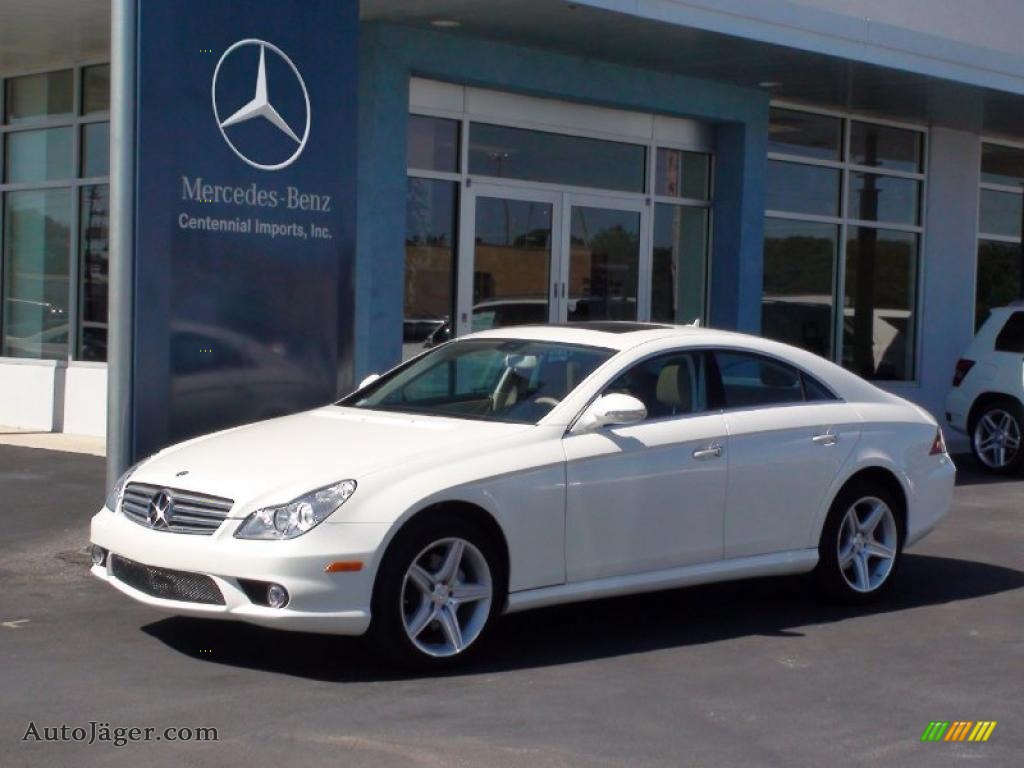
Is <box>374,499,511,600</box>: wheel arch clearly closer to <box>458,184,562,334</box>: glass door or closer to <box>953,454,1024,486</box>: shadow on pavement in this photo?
<box>458,184,562,334</box>: glass door

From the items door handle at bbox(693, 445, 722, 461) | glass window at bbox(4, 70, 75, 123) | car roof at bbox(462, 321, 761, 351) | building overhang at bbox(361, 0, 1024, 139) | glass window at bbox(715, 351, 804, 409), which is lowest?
door handle at bbox(693, 445, 722, 461)

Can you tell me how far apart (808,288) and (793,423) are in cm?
1015

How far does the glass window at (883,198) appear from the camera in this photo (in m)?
18.5

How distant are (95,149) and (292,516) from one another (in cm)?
1002

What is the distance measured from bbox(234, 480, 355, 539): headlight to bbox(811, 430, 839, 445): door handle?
112 inches

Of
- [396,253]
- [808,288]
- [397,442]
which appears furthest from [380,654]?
[808,288]

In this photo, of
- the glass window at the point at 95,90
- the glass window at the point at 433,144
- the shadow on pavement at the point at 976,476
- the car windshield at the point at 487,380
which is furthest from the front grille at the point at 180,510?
the shadow on pavement at the point at 976,476

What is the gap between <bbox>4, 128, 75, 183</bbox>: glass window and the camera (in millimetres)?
15656

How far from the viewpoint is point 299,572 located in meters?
6.21

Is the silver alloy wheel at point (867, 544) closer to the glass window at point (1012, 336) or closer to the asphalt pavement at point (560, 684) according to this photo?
the asphalt pavement at point (560, 684)

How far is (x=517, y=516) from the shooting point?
6777 millimetres

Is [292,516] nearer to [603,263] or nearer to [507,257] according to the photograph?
[507,257]

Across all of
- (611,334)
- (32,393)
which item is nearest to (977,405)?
(611,334)

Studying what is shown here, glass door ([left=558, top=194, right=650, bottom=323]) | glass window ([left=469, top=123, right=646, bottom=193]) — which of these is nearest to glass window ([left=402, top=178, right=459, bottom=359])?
glass window ([left=469, top=123, right=646, bottom=193])
